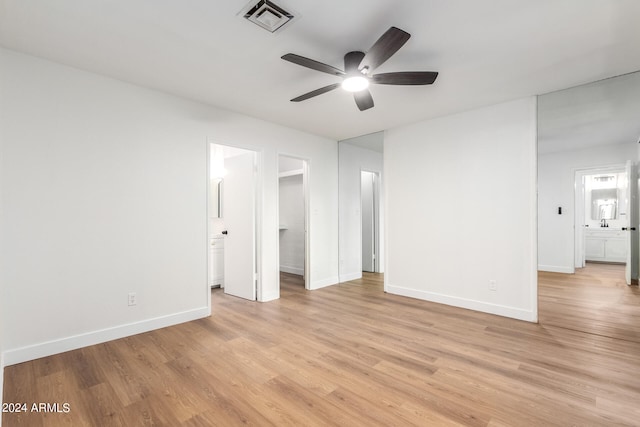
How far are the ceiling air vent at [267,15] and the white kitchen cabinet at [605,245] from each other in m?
3.97

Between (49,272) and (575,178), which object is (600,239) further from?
(49,272)

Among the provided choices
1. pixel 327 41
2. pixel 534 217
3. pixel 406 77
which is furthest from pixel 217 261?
pixel 534 217

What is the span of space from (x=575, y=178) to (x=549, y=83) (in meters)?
1.17

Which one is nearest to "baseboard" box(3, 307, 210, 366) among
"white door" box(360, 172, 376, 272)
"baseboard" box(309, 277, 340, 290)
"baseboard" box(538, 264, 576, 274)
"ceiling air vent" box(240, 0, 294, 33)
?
"baseboard" box(309, 277, 340, 290)

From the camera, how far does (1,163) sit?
90.9 inches

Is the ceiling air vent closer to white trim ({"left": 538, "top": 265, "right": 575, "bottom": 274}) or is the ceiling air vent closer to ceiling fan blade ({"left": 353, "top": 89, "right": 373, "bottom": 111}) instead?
ceiling fan blade ({"left": 353, "top": 89, "right": 373, "bottom": 111})

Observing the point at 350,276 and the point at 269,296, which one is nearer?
the point at 269,296

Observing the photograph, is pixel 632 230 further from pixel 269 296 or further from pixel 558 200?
pixel 269 296

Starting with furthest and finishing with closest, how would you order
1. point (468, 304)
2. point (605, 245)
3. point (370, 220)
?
point (370, 220) < point (468, 304) < point (605, 245)

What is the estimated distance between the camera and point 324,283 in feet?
16.4

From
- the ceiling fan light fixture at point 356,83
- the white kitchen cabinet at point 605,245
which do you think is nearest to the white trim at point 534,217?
the white kitchen cabinet at point 605,245

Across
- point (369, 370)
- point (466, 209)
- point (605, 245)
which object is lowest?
point (369, 370)

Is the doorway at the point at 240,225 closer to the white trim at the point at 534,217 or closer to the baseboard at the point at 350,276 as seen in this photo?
the baseboard at the point at 350,276

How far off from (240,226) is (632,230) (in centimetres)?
475
